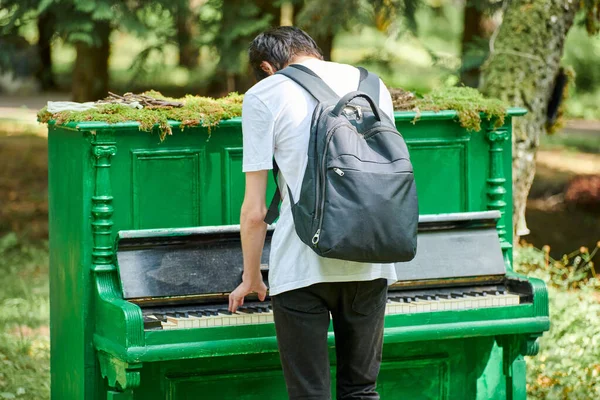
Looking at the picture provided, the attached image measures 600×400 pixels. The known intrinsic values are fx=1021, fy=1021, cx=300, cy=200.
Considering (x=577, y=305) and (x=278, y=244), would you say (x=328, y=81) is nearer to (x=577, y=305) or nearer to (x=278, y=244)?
(x=278, y=244)

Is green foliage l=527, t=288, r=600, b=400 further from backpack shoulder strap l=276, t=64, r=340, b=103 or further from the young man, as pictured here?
backpack shoulder strap l=276, t=64, r=340, b=103

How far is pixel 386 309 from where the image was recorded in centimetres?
425

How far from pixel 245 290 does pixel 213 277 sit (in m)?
0.54

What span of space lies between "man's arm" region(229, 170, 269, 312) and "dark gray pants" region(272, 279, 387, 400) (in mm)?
170

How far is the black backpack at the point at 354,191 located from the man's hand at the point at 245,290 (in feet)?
1.26

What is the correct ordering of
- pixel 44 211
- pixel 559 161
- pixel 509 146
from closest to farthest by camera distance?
pixel 509 146 < pixel 44 211 < pixel 559 161

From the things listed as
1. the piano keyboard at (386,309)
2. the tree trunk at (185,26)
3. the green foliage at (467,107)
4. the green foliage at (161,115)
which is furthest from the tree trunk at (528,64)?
the tree trunk at (185,26)

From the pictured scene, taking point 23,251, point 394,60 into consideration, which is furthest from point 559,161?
point 23,251

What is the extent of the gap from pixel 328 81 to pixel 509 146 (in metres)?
1.61

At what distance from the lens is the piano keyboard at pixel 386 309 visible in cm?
396

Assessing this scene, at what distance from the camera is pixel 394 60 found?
11.0m

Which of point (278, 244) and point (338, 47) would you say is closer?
point (278, 244)

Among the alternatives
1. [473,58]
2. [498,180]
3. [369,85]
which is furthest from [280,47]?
[473,58]

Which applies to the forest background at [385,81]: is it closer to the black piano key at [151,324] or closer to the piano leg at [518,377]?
the piano leg at [518,377]
